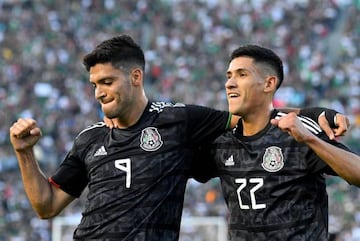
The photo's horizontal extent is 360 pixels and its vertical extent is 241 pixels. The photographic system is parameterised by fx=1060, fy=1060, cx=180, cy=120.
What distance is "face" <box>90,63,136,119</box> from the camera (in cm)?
584

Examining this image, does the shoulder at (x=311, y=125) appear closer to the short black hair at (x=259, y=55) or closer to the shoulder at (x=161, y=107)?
the short black hair at (x=259, y=55)

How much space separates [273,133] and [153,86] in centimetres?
1756

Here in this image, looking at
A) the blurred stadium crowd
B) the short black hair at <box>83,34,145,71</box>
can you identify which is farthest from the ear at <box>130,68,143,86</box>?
the blurred stadium crowd

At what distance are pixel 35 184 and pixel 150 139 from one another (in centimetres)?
A: 73

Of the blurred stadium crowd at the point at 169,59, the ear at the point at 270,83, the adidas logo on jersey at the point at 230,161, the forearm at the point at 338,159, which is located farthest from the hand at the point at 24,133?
the blurred stadium crowd at the point at 169,59

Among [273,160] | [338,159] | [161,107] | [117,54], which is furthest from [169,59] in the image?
[338,159]

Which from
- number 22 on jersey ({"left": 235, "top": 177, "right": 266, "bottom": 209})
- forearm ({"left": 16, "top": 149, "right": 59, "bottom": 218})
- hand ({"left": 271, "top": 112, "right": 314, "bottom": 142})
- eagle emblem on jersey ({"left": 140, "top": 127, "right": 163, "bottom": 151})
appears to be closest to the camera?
hand ({"left": 271, "top": 112, "right": 314, "bottom": 142})

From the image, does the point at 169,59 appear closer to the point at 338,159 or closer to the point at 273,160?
the point at 273,160

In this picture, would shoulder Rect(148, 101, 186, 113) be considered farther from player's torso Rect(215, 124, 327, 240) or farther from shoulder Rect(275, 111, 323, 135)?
shoulder Rect(275, 111, 323, 135)

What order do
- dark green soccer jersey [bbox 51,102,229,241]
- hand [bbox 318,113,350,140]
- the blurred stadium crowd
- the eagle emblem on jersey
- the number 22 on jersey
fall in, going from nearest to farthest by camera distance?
hand [bbox 318,113,350,140] < the number 22 on jersey < dark green soccer jersey [bbox 51,102,229,241] < the eagle emblem on jersey < the blurred stadium crowd

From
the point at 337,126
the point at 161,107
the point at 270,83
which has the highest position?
the point at 270,83

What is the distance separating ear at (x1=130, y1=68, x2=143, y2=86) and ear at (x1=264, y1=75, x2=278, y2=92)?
0.71 m

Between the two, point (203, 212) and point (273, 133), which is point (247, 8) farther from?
point (273, 133)

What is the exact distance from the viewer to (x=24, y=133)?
5.83m
